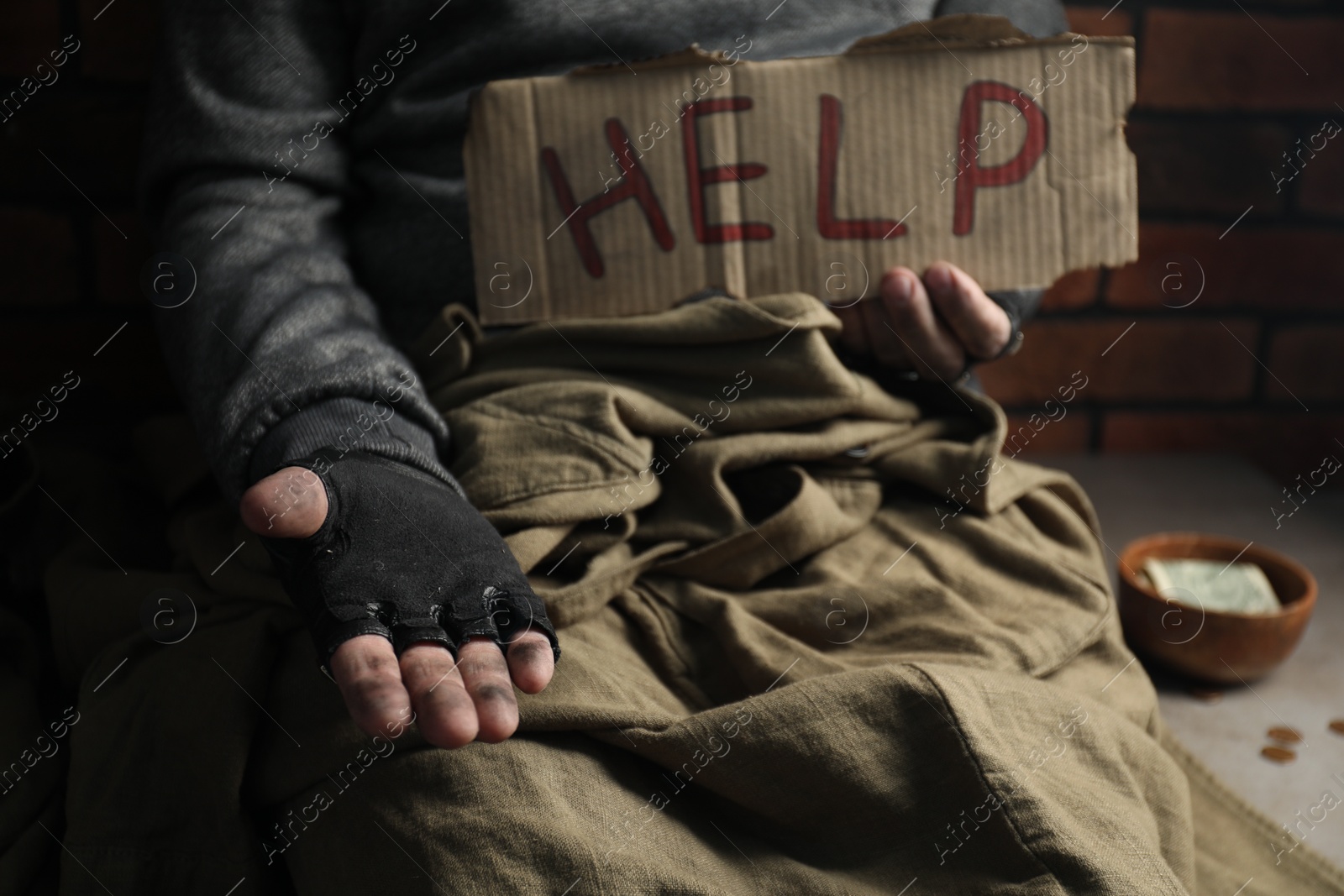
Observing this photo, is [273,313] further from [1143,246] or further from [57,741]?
[1143,246]

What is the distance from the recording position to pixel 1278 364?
1261 millimetres

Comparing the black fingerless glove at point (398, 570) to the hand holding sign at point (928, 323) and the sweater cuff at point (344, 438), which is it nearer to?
the sweater cuff at point (344, 438)

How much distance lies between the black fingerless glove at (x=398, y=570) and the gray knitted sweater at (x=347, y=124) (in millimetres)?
135

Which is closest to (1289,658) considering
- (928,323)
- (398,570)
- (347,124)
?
(928,323)

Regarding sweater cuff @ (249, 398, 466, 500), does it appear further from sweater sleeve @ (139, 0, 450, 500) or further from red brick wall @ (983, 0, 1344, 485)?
red brick wall @ (983, 0, 1344, 485)

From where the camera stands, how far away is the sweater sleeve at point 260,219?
0.64 meters

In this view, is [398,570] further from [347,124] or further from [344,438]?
[347,124]

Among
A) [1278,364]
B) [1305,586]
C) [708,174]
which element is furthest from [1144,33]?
[708,174]

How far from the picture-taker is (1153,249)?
3.98 feet

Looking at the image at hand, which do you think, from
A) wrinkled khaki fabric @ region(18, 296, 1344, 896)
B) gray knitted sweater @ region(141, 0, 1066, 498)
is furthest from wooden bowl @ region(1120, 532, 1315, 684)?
gray knitted sweater @ region(141, 0, 1066, 498)

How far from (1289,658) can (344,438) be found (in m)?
0.81

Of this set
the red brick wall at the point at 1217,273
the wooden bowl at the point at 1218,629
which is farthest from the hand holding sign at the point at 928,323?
the red brick wall at the point at 1217,273

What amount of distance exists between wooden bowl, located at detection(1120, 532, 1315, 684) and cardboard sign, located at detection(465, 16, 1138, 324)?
326mm

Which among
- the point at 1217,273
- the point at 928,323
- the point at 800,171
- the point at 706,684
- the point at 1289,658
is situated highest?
the point at 800,171
